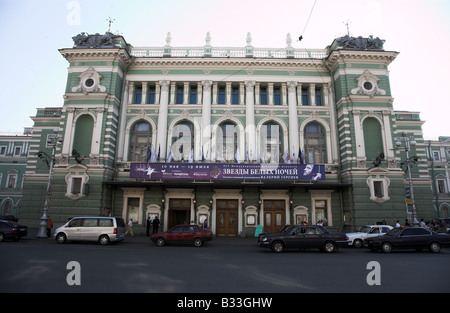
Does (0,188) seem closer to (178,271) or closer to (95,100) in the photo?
(95,100)

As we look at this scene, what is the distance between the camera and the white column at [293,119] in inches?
1020

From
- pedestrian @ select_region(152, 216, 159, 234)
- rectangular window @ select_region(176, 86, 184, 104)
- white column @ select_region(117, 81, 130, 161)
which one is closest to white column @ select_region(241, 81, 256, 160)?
rectangular window @ select_region(176, 86, 184, 104)

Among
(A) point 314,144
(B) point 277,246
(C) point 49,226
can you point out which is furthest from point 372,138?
(C) point 49,226

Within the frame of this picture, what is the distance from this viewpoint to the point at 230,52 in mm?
28281

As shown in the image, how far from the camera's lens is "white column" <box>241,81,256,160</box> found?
25719 millimetres

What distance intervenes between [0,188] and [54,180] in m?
34.0

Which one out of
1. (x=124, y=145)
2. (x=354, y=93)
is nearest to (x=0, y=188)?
(x=124, y=145)

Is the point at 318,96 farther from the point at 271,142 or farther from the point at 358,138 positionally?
the point at 271,142

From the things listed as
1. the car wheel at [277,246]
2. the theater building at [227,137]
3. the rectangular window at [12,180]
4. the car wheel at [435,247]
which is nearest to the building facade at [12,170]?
the rectangular window at [12,180]

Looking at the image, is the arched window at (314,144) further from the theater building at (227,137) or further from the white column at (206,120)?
the white column at (206,120)

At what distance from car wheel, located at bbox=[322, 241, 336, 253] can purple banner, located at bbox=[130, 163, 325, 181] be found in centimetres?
836

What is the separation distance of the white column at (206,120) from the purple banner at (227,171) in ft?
8.08

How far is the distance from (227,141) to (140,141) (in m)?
8.78

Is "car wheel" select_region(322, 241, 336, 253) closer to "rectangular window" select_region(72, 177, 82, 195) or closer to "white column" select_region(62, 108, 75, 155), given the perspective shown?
"rectangular window" select_region(72, 177, 82, 195)
